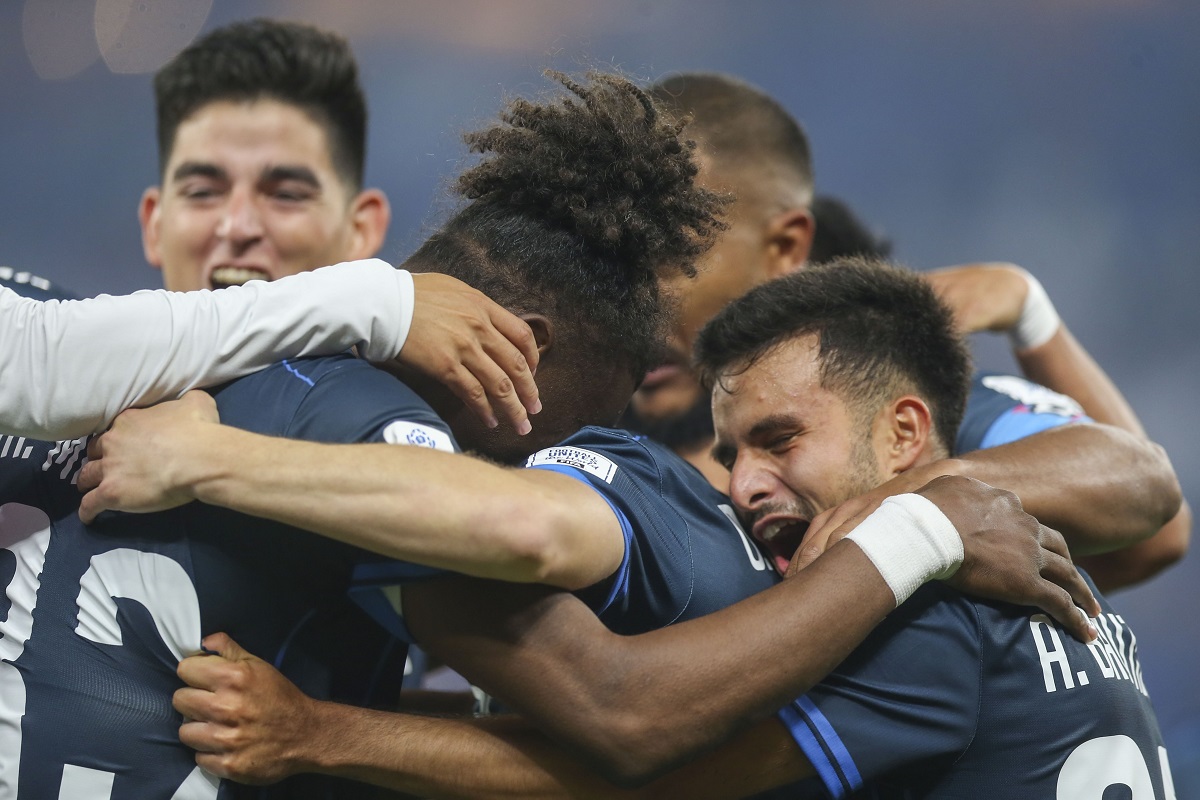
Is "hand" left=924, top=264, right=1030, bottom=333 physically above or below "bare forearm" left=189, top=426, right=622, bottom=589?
above

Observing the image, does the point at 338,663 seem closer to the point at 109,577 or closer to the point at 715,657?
the point at 109,577

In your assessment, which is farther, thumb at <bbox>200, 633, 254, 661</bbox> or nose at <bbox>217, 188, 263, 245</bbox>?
nose at <bbox>217, 188, 263, 245</bbox>

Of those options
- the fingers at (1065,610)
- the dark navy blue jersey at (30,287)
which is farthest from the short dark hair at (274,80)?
the fingers at (1065,610)

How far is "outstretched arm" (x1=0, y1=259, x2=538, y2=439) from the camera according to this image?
158 cm

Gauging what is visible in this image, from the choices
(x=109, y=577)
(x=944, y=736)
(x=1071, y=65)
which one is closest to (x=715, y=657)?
(x=944, y=736)

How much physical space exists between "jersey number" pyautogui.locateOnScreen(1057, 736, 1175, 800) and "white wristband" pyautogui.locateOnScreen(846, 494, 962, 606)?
39 centimetres

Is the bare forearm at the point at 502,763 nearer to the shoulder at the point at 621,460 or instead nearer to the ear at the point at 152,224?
the shoulder at the point at 621,460

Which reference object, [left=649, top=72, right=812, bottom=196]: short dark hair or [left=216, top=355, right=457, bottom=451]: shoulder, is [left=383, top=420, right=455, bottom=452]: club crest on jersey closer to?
[left=216, top=355, right=457, bottom=451]: shoulder

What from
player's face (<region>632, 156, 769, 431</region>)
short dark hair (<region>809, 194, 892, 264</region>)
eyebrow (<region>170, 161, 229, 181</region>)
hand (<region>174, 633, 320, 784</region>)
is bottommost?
hand (<region>174, 633, 320, 784</region>)

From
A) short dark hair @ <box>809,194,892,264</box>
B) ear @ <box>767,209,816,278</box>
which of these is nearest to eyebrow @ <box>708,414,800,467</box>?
ear @ <box>767,209,816,278</box>

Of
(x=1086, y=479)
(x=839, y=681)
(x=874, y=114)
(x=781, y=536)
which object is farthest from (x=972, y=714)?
(x=874, y=114)

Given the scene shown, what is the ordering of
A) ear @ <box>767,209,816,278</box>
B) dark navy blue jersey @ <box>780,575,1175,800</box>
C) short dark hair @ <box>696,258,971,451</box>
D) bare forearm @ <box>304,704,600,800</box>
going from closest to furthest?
bare forearm @ <box>304,704,600,800</box> → dark navy blue jersey @ <box>780,575,1175,800</box> → short dark hair @ <box>696,258,971,451</box> → ear @ <box>767,209,816,278</box>

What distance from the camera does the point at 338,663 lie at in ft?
5.92

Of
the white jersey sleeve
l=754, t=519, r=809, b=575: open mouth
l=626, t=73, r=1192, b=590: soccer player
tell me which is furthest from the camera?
l=626, t=73, r=1192, b=590: soccer player
